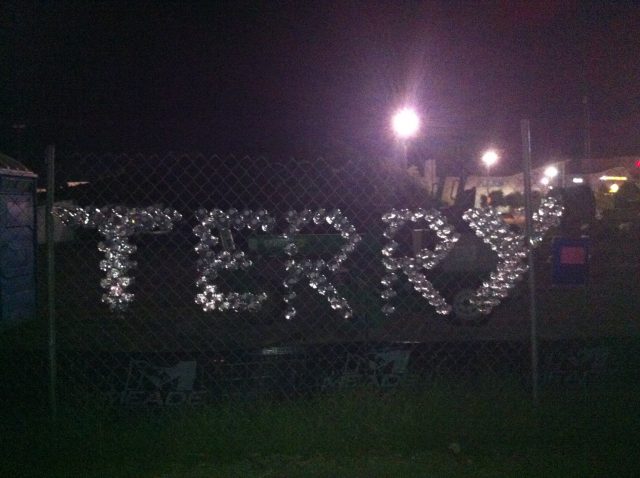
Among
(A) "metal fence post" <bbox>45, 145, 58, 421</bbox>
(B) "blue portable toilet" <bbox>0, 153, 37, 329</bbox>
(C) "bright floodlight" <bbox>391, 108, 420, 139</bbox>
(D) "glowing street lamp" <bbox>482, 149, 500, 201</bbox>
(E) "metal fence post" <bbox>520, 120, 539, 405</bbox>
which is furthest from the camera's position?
(D) "glowing street lamp" <bbox>482, 149, 500, 201</bbox>

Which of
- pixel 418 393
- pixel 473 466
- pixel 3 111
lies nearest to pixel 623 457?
pixel 473 466

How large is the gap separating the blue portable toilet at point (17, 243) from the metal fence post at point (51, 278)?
3.09 metres

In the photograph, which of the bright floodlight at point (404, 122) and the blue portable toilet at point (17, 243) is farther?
the bright floodlight at point (404, 122)

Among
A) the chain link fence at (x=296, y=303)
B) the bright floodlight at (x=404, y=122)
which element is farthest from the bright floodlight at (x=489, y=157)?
the chain link fence at (x=296, y=303)

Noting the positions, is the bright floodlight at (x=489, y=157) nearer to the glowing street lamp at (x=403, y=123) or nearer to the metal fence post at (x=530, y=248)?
the glowing street lamp at (x=403, y=123)

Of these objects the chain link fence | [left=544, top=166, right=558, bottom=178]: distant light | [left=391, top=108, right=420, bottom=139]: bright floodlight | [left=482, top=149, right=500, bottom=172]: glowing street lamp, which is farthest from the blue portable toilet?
[left=482, top=149, right=500, bottom=172]: glowing street lamp

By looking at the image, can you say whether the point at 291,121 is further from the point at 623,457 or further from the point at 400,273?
the point at 623,457

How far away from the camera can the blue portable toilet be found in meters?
7.48

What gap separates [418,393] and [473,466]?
0.83 m

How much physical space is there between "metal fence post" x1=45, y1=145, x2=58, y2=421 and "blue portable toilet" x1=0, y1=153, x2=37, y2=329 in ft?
10.1

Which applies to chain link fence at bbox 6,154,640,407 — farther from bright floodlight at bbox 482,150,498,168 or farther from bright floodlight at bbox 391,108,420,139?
bright floodlight at bbox 482,150,498,168

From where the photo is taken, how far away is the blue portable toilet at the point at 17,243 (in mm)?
7477

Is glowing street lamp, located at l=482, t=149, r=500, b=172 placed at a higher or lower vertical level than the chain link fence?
higher

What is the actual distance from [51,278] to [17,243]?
367 centimetres
